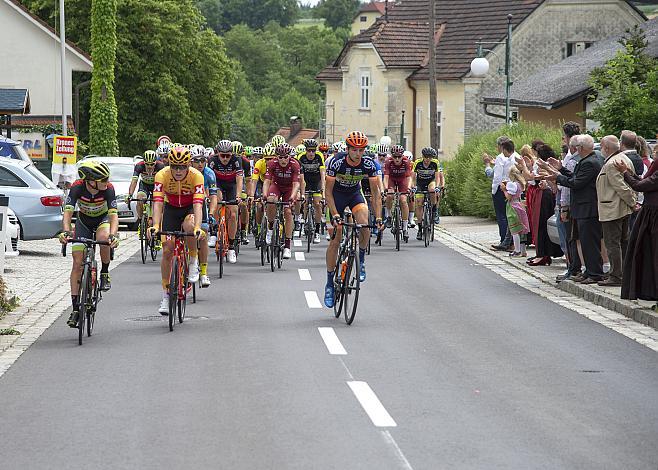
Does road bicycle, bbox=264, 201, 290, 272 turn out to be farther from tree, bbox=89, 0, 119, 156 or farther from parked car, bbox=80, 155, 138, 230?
tree, bbox=89, 0, 119, 156

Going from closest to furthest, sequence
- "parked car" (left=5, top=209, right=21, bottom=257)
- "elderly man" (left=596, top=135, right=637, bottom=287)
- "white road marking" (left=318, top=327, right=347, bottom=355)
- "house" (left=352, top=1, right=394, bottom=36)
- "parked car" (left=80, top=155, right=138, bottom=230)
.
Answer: "white road marking" (left=318, top=327, right=347, bottom=355)
"elderly man" (left=596, top=135, right=637, bottom=287)
"parked car" (left=5, top=209, right=21, bottom=257)
"parked car" (left=80, top=155, right=138, bottom=230)
"house" (left=352, top=1, right=394, bottom=36)

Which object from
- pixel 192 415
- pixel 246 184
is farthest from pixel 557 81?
pixel 192 415

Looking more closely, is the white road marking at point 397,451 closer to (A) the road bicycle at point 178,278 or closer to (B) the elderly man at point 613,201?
(A) the road bicycle at point 178,278

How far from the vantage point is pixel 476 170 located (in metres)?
33.1

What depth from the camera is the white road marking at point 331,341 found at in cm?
1163

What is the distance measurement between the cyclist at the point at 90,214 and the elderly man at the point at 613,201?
6.13 metres

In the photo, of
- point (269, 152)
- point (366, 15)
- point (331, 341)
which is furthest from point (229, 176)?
point (366, 15)

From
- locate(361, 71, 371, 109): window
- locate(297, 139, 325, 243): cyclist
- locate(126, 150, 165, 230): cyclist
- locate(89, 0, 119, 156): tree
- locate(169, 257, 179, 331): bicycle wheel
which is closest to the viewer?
locate(169, 257, 179, 331): bicycle wheel

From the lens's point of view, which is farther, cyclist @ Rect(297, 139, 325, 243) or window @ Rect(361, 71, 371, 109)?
window @ Rect(361, 71, 371, 109)

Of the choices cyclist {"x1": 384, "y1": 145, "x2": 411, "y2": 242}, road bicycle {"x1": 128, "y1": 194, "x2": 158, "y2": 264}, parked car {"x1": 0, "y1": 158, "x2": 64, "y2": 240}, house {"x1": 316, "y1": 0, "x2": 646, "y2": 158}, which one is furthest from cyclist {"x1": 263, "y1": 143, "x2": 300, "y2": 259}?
house {"x1": 316, "y1": 0, "x2": 646, "y2": 158}

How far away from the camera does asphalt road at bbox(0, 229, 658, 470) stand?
7613mm

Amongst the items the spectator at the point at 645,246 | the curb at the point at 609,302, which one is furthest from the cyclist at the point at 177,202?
the curb at the point at 609,302

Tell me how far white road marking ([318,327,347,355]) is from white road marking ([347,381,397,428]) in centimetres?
166

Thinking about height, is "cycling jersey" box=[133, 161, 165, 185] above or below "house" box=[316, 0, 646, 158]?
below
